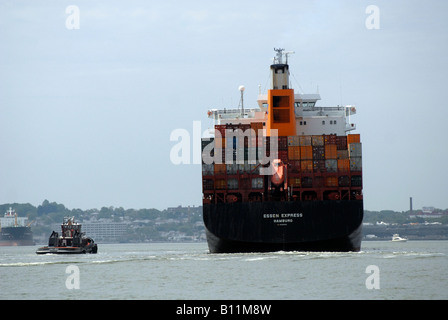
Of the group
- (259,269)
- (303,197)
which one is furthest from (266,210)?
(259,269)

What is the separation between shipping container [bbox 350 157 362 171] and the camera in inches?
2682

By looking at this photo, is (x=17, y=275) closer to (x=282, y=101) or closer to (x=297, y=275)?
(x=297, y=275)

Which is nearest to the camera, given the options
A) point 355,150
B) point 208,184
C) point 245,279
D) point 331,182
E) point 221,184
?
point 245,279

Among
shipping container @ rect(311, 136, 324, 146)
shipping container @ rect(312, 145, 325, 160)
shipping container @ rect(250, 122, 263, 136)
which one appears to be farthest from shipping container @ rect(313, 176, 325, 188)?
shipping container @ rect(250, 122, 263, 136)

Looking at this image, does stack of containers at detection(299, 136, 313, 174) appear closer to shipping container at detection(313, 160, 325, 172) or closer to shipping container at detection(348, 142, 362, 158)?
shipping container at detection(313, 160, 325, 172)

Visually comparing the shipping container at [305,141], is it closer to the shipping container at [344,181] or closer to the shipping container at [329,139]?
the shipping container at [329,139]

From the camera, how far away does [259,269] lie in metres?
51.6

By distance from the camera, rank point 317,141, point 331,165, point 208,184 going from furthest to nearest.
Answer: point 208,184 → point 317,141 → point 331,165

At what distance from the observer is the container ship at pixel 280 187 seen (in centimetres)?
6469

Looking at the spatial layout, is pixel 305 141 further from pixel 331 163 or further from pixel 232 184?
pixel 232 184

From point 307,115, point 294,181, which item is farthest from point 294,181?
point 307,115

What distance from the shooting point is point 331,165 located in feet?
222

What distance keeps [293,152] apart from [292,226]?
22.2 ft

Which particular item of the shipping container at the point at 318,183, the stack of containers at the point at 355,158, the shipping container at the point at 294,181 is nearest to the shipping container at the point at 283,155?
the shipping container at the point at 294,181
